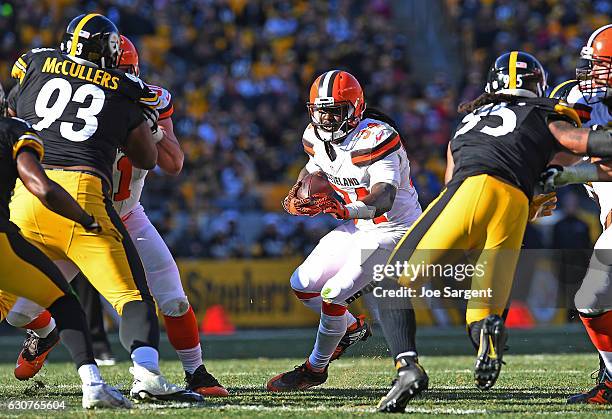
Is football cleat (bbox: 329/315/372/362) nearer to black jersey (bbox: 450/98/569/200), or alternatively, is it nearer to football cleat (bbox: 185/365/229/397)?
football cleat (bbox: 185/365/229/397)

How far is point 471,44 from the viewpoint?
17.8 meters

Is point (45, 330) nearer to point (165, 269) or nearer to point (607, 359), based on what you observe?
point (165, 269)

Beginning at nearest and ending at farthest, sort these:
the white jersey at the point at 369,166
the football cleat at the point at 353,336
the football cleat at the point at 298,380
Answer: the white jersey at the point at 369,166, the football cleat at the point at 298,380, the football cleat at the point at 353,336

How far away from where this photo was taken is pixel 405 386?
15.2 ft

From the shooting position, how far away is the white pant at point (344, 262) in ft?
19.2

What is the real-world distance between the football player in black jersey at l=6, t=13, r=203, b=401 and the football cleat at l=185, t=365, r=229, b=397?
1.69 feet

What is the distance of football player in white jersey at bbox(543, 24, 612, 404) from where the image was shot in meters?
5.07

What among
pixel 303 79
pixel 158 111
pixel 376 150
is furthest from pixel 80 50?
pixel 303 79

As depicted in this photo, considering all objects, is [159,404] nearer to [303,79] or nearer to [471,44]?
[303,79]

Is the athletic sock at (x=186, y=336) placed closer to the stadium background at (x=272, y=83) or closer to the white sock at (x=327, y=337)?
the white sock at (x=327, y=337)

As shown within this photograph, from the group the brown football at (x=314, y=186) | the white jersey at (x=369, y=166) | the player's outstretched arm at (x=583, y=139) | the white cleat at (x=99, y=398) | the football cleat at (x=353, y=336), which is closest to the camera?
the white cleat at (x=99, y=398)

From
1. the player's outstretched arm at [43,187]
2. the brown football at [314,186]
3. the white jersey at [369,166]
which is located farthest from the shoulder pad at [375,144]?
the player's outstretched arm at [43,187]

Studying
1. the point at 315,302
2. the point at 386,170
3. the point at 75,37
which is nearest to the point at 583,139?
the point at 386,170

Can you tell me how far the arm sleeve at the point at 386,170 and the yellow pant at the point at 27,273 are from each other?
1821 mm
